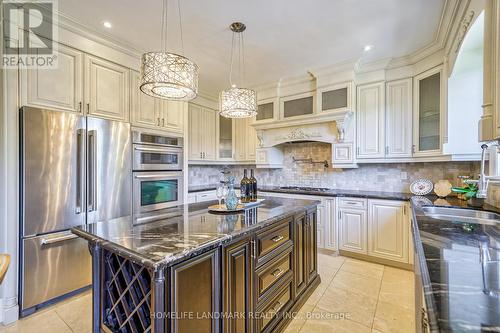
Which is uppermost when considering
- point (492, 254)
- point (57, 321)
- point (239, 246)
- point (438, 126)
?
point (438, 126)

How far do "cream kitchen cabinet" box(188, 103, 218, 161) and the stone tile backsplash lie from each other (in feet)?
1.52

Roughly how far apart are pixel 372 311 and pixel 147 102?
3.35 metres

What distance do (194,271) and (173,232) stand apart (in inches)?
11.1

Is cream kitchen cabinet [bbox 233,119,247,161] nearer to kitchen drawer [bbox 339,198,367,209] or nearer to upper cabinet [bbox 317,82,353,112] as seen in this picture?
upper cabinet [bbox 317,82,353,112]

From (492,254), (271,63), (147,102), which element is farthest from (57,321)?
(271,63)

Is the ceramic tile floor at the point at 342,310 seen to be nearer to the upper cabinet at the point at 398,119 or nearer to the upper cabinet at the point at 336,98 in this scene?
the upper cabinet at the point at 398,119

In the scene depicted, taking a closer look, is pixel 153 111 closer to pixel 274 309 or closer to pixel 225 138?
→ pixel 225 138

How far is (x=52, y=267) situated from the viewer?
2105mm

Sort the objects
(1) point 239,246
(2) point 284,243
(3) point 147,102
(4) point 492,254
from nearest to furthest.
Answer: (4) point 492,254, (1) point 239,246, (2) point 284,243, (3) point 147,102

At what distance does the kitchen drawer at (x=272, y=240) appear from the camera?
1.59 m

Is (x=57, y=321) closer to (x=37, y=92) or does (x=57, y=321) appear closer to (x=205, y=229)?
(x=205, y=229)

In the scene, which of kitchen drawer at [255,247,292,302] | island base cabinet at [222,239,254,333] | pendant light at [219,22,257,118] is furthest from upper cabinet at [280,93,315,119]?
island base cabinet at [222,239,254,333]

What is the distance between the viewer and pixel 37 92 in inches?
81.3

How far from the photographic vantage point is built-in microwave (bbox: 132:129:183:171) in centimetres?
276
